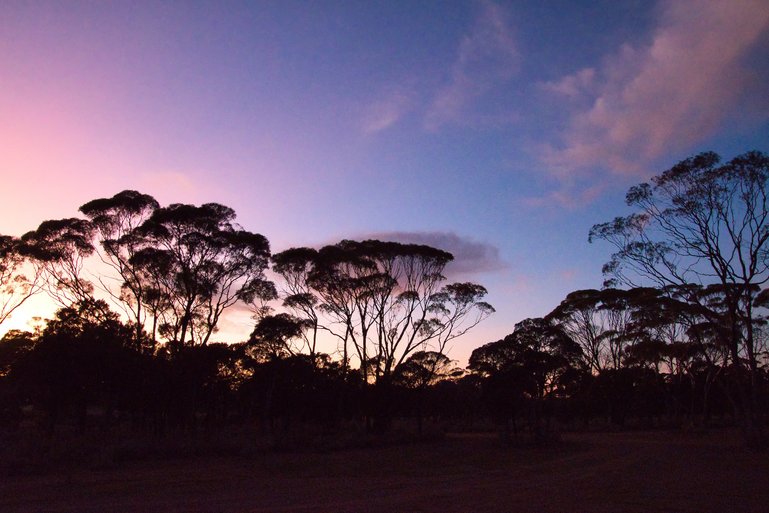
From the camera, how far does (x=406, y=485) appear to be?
1359cm

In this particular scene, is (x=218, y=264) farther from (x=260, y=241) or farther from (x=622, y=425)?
(x=622, y=425)

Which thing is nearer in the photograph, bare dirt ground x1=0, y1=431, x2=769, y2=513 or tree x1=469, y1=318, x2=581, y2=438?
bare dirt ground x1=0, y1=431, x2=769, y2=513

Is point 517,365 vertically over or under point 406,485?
over

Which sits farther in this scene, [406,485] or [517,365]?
[517,365]

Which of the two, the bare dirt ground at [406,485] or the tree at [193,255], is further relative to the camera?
the tree at [193,255]

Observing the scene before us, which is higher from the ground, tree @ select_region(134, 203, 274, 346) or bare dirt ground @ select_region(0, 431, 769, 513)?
tree @ select_region(134, 203, 274, 346)

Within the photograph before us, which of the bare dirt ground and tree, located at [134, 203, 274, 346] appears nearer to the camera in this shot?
the bare dirt ground

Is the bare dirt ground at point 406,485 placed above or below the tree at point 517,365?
below

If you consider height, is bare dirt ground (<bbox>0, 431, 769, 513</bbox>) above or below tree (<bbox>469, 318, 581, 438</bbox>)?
below

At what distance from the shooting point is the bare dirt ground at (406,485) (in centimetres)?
1041

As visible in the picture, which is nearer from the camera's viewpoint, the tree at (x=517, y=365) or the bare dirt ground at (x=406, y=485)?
the bare dirt ground at (x=406, y=485)

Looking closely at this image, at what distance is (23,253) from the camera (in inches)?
1171

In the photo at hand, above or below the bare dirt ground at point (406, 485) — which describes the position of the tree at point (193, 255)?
above

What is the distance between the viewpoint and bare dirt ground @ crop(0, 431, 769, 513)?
34.1 feet
